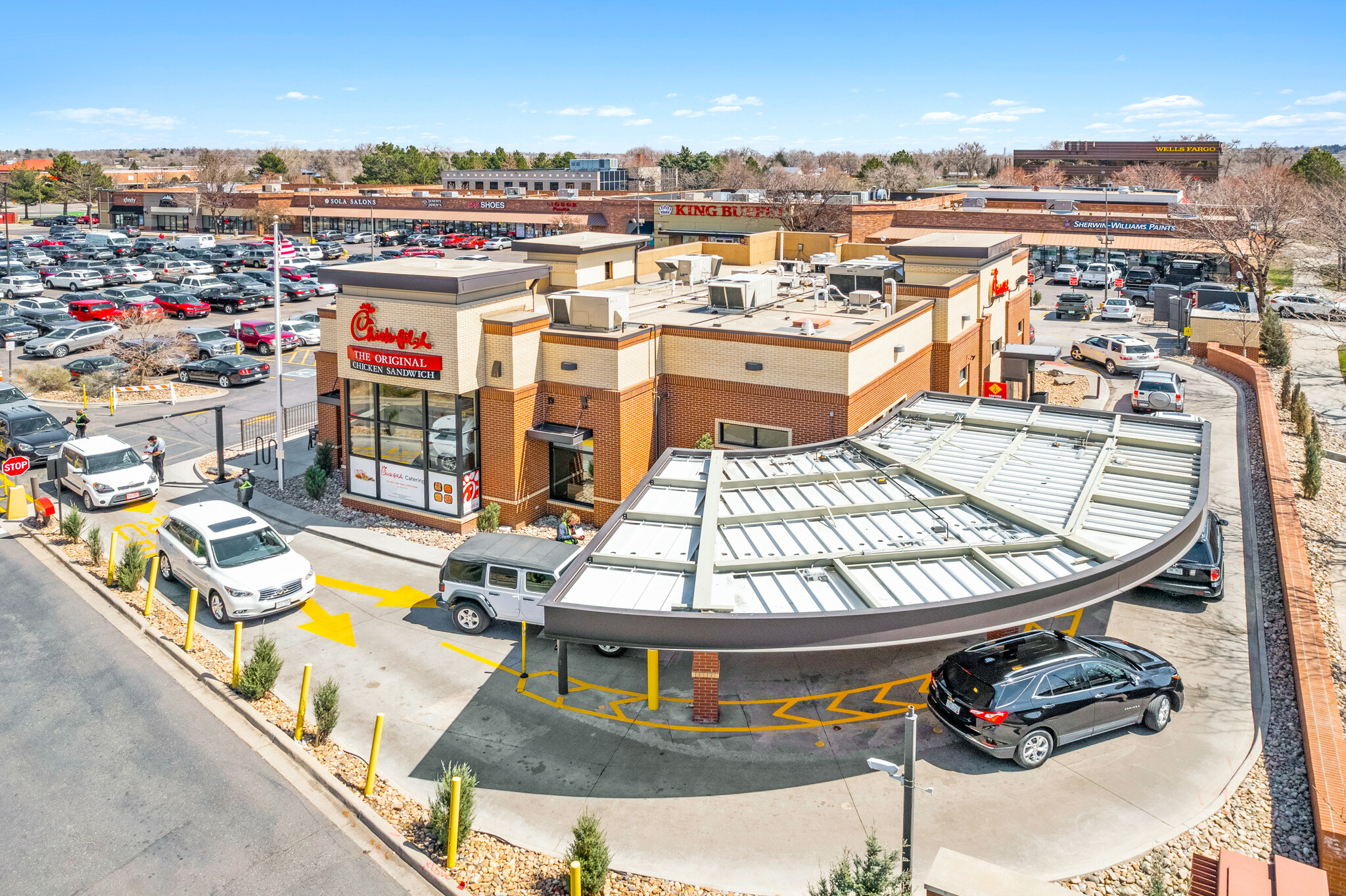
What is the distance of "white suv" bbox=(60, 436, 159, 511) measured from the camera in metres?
26.9

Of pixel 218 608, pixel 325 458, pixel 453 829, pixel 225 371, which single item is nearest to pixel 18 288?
pixel 225 371

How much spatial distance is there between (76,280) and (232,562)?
57.0 metres

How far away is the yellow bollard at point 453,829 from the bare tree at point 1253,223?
59.7 metres

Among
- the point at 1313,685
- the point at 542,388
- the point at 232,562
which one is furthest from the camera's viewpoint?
the point at 542,388

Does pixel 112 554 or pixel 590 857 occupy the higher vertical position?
pixel 112 554

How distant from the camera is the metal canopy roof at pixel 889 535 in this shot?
14078 millimetres

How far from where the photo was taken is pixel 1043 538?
53.4ft

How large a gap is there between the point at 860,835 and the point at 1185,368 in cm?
3968

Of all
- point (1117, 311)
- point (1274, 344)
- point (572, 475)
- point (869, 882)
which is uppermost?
point (1117, 311)

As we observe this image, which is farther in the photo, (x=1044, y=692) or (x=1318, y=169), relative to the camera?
(x=1318, y=169)

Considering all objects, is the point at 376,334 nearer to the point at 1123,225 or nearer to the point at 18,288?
the point at 18,288

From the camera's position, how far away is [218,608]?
20125 mm

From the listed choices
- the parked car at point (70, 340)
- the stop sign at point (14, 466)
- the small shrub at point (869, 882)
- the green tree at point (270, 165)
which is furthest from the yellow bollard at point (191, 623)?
the green tree at point (270, 165)

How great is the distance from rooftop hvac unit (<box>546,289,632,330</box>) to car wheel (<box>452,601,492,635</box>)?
8.85 m
